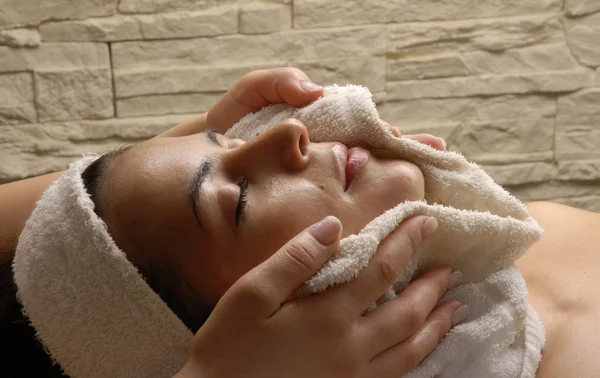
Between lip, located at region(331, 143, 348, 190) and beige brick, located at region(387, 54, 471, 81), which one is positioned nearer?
lip, located at region(331, 143, 348, 190)

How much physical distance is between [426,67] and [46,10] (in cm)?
112

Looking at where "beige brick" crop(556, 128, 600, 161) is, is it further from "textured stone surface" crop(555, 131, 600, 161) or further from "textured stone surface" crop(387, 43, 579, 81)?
"textured stone surface" crop(387, 43, 579, 81)

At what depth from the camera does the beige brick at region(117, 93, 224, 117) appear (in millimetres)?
2004

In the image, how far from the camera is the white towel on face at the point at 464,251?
0.89 metres

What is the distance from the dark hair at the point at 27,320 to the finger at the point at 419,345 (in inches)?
10.9

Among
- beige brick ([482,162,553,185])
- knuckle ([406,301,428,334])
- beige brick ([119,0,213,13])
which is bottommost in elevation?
beige brick ([482,162,553,185])

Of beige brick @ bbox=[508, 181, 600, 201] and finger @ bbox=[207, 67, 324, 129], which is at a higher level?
finger @ bbox=[207, 67, 324, 129]

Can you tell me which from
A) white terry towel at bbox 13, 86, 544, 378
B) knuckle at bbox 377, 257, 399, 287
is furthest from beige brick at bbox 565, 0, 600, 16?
knuckle at bbox 377, 257, 399, 287

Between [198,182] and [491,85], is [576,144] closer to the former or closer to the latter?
[491,85]

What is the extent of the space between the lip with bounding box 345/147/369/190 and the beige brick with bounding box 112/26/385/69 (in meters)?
Result: 1.04

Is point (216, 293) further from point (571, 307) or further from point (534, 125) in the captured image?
point (534, 125)

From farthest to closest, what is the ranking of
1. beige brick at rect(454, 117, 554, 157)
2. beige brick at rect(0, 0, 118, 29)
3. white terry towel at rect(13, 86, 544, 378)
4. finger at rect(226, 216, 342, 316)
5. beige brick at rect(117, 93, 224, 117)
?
1. beige brick at rect(454, 117, 554, 157)
2. beige brick at rect(117, 93, 224, 117)
3. beige brick at rect(0, 0, 118, 29)
4. white terry towel at rect(13, 86, 544, 378)
5. finger at rect(226, 216, 342, 316)

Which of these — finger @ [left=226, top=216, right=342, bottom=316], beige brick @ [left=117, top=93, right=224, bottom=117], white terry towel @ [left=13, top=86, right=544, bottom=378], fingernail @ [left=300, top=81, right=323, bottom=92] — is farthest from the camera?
beige brick @ [left=117, top=93, right=224, bottom=117]

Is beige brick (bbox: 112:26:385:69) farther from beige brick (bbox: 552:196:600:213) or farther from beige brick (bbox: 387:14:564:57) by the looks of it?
beige brick (bbox: 552:196:600:213)
